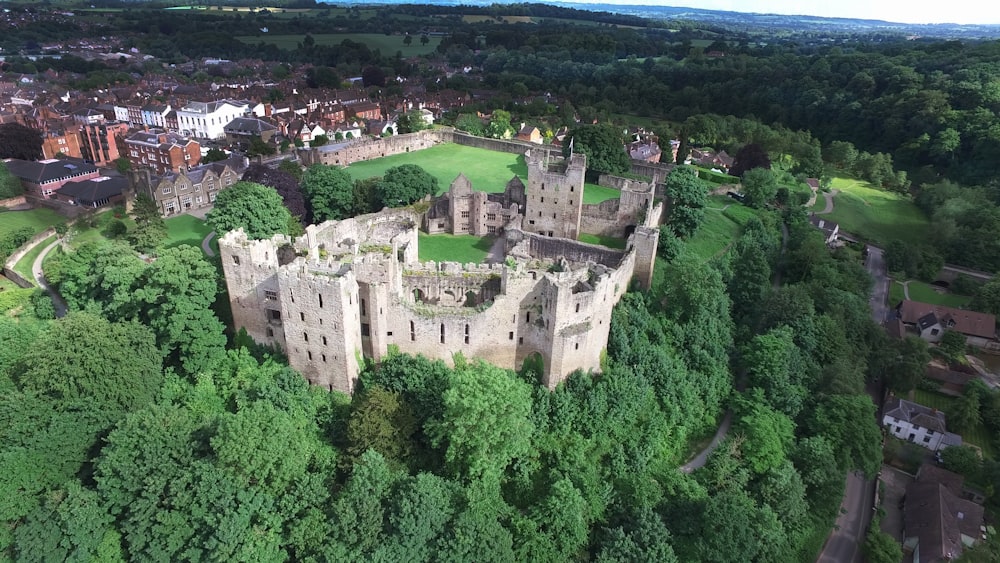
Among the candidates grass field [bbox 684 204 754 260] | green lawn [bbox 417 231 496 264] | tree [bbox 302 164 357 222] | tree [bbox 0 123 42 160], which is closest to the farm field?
tree [bbox 302 164 357 222]

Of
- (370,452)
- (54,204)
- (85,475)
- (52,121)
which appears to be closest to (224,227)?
(85,475)

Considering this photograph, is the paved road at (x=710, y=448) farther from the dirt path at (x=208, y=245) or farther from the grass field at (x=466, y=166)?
the dirt path at (x=208, y=245)

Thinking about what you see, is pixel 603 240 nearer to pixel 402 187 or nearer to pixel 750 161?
pixel 402 187

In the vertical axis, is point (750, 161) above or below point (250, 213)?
below

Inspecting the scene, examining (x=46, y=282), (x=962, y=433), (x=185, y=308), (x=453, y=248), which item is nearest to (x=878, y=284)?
(x=962, y=433)

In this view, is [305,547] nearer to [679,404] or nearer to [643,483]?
[643,483]

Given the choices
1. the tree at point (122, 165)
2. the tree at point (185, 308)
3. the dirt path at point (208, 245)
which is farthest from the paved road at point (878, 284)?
the tree at point (122, 165)
